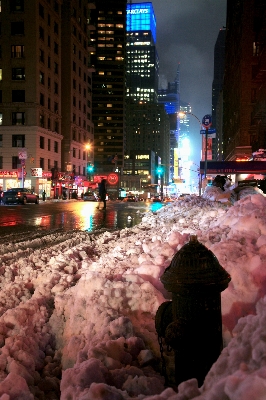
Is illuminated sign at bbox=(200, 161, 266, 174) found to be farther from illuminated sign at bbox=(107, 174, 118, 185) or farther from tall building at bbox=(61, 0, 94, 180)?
illuminated sign at bbox=(107, 174, 118, 185)

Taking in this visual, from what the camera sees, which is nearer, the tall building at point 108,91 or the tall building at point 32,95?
the tall building at point 32,95

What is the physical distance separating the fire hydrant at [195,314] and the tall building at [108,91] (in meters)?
149

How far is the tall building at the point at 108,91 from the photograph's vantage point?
15512 centimetres

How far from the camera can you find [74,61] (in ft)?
241

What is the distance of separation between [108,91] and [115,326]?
158 meters

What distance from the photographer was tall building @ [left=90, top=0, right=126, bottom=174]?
6107 inches

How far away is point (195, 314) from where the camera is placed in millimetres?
3176

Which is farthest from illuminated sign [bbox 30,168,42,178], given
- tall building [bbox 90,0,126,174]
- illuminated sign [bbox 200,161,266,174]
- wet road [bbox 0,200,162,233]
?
tall building [bbox 90,0,126,174]

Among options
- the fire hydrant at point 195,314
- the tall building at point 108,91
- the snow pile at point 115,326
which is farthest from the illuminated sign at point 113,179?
the tall building at point 108,91

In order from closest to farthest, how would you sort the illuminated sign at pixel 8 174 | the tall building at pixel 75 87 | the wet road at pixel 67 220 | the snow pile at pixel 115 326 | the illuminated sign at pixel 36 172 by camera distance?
the snow pile at pixel 115 326 → the wet road at pixel 67 220 → the illuminated sign at pixel 36 172 → the illuminated sign at pixel 8 174 → the tall building at pixel 75 87

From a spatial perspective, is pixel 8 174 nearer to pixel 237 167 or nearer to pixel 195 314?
pixel 237 167

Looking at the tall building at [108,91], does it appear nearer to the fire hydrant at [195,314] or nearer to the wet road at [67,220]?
the wet road at [67,220]

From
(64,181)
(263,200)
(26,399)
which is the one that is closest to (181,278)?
(26,399)

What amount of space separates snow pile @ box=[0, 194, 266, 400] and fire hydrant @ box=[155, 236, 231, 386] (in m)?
0.21
